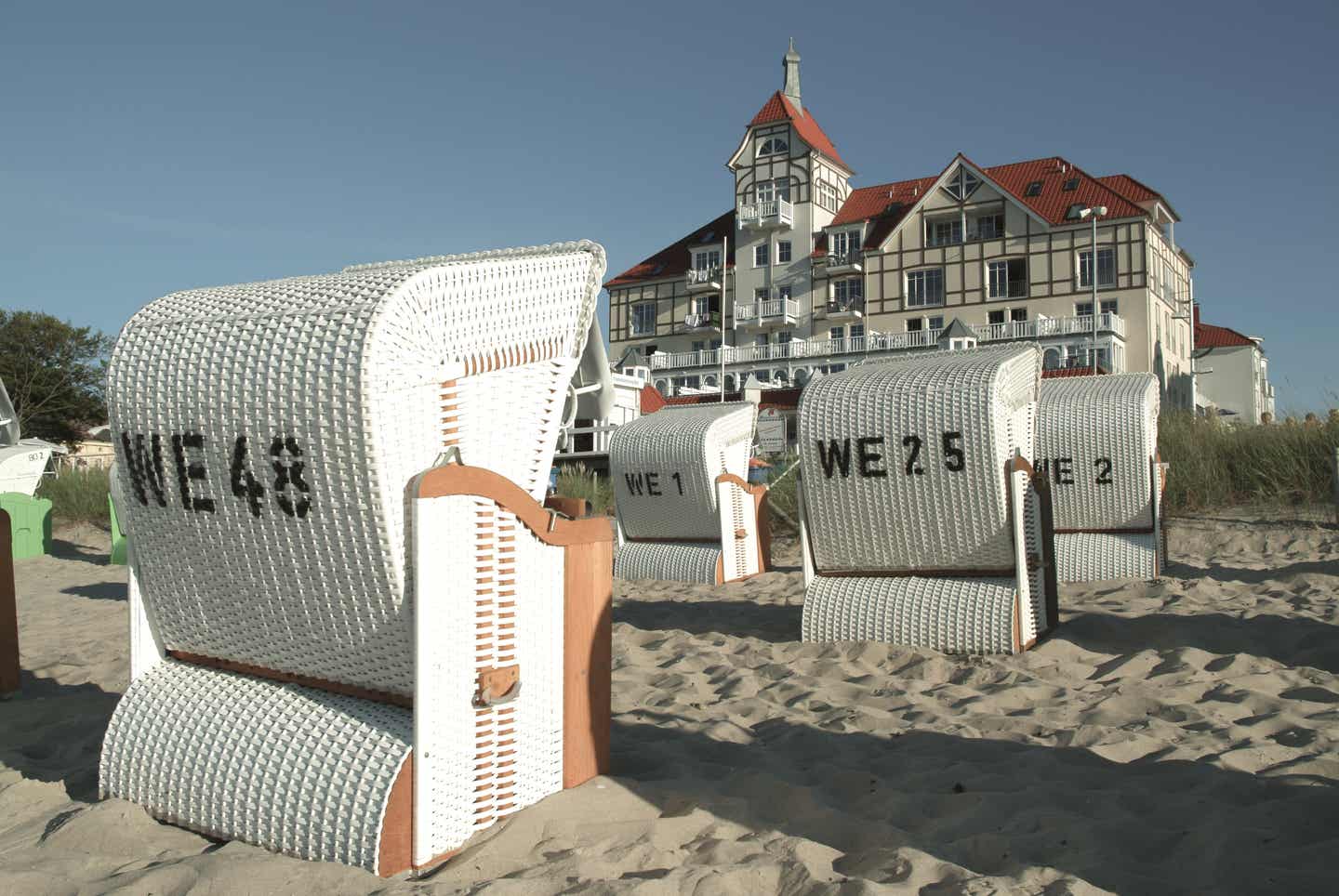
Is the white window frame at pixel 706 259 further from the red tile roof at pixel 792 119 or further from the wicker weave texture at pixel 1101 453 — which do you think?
the wicker weave texture at pixel 1101 453

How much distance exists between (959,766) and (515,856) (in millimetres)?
1430

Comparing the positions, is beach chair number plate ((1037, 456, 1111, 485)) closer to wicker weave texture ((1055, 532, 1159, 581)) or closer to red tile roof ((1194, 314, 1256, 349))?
wicker weave texture ((1055, 532, 1159, 581))

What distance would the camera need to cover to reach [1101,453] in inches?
287

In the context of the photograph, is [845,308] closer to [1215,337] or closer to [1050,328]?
[1050,328]

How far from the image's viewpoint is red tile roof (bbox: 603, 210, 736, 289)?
47.2 metres

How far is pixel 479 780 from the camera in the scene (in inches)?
99.6

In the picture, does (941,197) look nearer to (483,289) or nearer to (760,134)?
(760,134)

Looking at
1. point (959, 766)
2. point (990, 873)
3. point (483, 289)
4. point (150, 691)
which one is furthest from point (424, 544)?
point (959, 766)

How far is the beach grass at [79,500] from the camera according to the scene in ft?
51.7

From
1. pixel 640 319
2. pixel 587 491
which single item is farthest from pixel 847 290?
pixel 587 491

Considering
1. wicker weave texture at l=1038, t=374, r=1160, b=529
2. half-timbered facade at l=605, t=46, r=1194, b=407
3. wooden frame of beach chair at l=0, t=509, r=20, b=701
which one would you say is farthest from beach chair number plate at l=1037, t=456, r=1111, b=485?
half-timbered facade at l=605, t=46, r=1194, b=407

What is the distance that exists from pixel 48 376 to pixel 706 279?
26.2 m

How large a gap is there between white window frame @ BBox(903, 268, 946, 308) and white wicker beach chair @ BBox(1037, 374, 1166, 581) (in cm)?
3371

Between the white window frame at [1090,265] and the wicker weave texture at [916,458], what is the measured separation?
114ft
